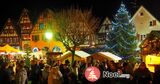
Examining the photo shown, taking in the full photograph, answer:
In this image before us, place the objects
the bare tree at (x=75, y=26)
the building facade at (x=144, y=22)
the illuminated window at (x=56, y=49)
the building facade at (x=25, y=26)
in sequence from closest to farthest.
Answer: the bare tree at (x=75, y=26), the building facade at (x=144, y=22), the illuminated window at (x=56, y=49), the building facade at (x=25, y=26)

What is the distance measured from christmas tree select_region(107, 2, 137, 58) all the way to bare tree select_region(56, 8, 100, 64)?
400 centimetres

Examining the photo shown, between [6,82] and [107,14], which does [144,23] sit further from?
[6,82]

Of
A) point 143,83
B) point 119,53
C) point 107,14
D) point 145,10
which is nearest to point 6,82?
point 143,83

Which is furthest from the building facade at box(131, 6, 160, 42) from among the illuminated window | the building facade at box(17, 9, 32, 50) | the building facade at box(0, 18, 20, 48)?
the building facade at box(0, 18, 20, 48)

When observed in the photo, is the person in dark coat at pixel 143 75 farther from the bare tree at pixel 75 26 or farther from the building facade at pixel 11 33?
the building facade at pixel 11 33

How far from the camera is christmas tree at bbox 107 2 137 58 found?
52.8 m

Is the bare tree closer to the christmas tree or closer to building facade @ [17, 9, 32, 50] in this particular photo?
the christmas tree

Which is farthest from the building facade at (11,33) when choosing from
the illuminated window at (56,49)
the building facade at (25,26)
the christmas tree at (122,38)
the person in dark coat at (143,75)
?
the person in dark coat at (143,75)

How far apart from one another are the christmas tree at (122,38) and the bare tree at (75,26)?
400 centimetres

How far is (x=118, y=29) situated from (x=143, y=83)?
125ft

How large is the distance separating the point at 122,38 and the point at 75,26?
783cm

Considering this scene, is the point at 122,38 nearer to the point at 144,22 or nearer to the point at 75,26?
the point at 75,26

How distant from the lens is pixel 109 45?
5397 centimetres

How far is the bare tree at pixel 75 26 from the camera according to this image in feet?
174
